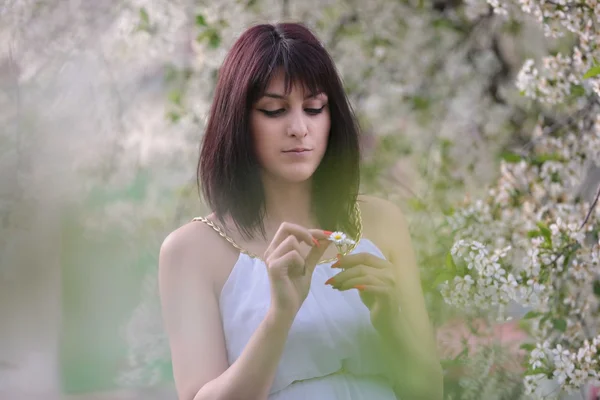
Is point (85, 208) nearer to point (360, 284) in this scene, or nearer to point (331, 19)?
point (331, 19)

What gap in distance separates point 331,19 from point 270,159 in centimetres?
219

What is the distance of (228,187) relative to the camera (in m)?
1.45

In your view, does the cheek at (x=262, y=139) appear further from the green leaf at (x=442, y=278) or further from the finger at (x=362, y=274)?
the green leaf at (x=442, y=278)

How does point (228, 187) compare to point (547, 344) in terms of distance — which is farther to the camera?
point (547, 344)

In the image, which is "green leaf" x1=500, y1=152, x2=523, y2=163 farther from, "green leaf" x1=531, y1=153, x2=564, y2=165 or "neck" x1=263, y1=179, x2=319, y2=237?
"neck" x1=263, y1=179, x2=319, y2=237

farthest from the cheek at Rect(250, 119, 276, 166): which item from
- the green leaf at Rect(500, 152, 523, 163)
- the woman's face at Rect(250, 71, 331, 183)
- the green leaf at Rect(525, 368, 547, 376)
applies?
the green leaf at Rect(500, 152, 523, 163)

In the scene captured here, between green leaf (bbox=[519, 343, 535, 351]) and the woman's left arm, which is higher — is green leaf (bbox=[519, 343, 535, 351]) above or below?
below

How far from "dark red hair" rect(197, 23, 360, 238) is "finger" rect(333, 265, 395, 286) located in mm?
254

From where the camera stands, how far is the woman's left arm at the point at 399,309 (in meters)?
1.25

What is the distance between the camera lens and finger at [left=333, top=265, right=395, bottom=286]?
124cm

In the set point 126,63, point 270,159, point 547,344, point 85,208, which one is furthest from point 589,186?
point 85,208

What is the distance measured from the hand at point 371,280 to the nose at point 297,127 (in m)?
0.20

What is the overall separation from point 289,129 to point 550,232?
0.76m

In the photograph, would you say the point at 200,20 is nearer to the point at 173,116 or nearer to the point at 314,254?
the point at 173,116
